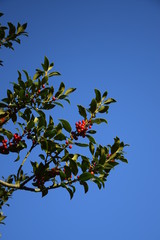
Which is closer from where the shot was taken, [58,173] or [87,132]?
[58,173]

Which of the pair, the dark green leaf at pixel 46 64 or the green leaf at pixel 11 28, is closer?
the dark green leaf at pixel 46 64

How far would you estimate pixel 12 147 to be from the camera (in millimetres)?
3498

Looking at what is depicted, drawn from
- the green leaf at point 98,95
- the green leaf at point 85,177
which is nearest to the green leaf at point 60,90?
the green leaf at point 98,95

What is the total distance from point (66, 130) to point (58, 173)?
69cm

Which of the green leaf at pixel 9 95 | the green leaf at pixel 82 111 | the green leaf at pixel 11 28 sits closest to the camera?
the green leaf at pixel 82 111

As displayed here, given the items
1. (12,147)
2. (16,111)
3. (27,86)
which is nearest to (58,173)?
(12,147)

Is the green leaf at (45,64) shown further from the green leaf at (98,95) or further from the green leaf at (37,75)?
the green leaf at (98,95)

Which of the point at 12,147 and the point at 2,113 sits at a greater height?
the point at 2,113


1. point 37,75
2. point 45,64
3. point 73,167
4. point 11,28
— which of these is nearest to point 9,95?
point 37,75

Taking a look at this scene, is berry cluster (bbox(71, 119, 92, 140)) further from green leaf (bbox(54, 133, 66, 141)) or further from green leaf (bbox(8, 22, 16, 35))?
green leaf (bbox(8, 22, 16, 35))

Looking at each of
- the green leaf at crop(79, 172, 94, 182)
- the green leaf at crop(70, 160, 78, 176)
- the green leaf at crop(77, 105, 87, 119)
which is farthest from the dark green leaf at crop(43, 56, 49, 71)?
the green leaf at crop(79, 172, 94, 182)

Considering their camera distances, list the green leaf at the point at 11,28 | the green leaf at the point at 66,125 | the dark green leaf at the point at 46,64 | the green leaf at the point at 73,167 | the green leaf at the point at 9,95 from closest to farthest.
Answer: the green leaf at the point at 73,167
the green leaf at the point at 66,125
the green leaf at the point at 9,95
the dark green leaf at the point at 46,64
the green leaf at the point at 11,28

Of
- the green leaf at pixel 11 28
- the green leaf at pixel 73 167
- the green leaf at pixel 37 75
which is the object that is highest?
the green leaf at pixel 11 28

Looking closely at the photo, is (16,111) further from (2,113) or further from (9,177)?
(9,177)
